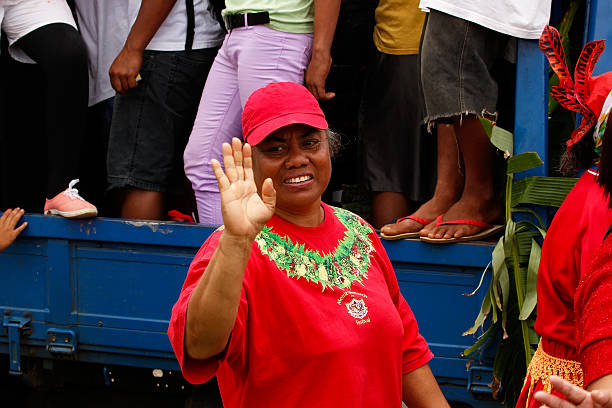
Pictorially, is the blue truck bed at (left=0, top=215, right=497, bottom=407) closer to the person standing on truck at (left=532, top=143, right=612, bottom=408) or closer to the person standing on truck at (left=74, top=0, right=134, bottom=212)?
the person standing on truck at (left=74, top=0, right=134, bottom=212)

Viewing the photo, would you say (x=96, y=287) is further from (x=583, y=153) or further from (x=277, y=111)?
(x=583, y=153)

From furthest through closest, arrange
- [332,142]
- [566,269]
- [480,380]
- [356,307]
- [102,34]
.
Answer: [102,34] → [480,380] → [332,142] → [356,307] → [566,269]

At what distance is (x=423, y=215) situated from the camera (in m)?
2.60

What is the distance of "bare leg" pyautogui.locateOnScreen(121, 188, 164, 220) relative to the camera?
3.03m

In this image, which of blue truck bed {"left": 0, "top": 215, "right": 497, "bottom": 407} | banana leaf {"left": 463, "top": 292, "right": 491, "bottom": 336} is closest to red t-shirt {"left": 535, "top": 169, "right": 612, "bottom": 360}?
banana leaf {"left": 463, "top": 292, "right": 491, "bottom": 336}

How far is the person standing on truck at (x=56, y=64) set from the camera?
3.04 meters

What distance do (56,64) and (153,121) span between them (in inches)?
19.2

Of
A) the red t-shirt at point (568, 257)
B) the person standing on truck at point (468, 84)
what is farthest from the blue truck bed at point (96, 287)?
the red t-shirt at point (568, 257)

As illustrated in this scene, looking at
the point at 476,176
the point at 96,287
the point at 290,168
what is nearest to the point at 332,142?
the point at 290,168

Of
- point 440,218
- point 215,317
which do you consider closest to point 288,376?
point 215,317

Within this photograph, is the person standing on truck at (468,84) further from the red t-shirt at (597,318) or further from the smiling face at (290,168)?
the red t-shirt at (597,318)

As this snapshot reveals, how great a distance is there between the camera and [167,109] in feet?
10.0

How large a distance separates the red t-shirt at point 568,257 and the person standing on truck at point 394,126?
1.37 meters

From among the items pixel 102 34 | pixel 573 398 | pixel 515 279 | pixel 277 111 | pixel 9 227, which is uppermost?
pixel 277 111
